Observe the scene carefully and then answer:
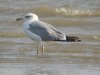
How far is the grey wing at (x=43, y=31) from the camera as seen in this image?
9836mm

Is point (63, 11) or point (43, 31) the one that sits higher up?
point (63, 11)

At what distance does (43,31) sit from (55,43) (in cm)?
76

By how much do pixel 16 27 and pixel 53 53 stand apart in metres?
3.29

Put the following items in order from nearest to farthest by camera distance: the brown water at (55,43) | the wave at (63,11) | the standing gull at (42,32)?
the brown water at (55,43) → the standing gull at (42,32) → the wave at (63,11)

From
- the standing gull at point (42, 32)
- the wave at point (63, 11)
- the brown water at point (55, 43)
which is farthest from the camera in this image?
the wave at point (63, 11)

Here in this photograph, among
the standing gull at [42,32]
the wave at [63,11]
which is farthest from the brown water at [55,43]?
the standing gull at [42,32]

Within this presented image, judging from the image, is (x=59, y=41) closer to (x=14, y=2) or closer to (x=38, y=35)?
(x=38, y=35)

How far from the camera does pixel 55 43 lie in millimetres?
10562

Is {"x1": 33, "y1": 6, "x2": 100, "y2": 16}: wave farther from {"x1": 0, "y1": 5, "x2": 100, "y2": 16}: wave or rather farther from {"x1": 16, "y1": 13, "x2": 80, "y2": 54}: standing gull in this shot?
{"x1": 16, "y1": 13, "x2": 80, "y2": 54}: standing gull

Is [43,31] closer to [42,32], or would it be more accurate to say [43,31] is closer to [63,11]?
[42,32]

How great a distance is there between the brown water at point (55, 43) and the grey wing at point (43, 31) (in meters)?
0.28

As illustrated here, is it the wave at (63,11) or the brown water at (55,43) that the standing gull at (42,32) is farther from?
the wave at (63,11)

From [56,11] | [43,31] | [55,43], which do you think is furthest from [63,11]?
[43,31]

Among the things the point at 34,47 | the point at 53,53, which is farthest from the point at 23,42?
the point at 53,53
